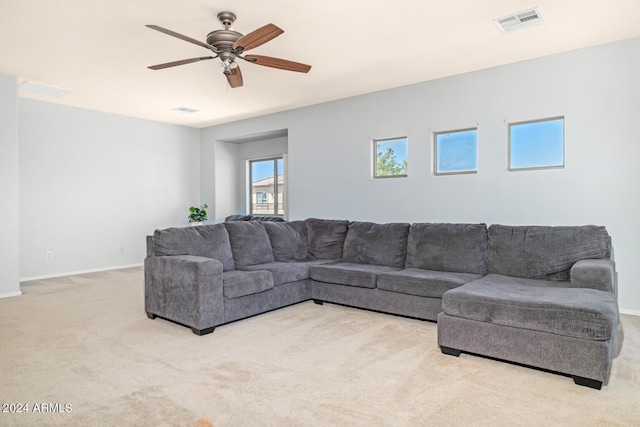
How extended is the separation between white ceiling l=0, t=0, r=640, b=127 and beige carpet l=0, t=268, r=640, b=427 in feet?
8.93

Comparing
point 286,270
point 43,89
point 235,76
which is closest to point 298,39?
point 235,76

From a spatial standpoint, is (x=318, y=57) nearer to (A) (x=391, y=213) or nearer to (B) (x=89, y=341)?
(A) (x=391, y=213)

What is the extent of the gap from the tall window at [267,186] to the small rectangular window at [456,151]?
3.75 metres

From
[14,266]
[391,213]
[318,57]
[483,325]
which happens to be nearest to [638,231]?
[483,325]

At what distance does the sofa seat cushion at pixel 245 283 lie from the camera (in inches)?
135

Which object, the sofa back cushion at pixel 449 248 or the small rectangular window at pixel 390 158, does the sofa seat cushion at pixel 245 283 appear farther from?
the small rectangular window at pixel 390 158

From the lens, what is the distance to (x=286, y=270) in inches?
159

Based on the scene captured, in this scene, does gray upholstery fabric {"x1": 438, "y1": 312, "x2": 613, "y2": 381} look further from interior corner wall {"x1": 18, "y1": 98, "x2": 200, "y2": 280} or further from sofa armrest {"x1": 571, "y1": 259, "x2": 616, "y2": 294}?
interior corner wall {"x1": 18, "y1": 98, "x2": 200, "y2": 280}

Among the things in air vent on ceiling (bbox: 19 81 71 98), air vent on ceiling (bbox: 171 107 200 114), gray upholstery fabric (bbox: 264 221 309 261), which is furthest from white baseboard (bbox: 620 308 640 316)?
air vent on ceiling (bbox: 19 81 71 98)

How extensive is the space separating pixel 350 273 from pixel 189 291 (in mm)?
1609

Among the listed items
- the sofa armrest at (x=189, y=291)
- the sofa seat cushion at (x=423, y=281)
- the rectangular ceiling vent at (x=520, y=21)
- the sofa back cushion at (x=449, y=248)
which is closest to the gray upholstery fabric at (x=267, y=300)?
the sofa armrest at (x=189, y=291)

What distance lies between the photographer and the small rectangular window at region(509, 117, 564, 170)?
4215 mm

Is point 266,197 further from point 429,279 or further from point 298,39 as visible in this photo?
point 429,279

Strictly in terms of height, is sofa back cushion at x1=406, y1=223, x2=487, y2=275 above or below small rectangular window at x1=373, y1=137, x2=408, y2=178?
below
